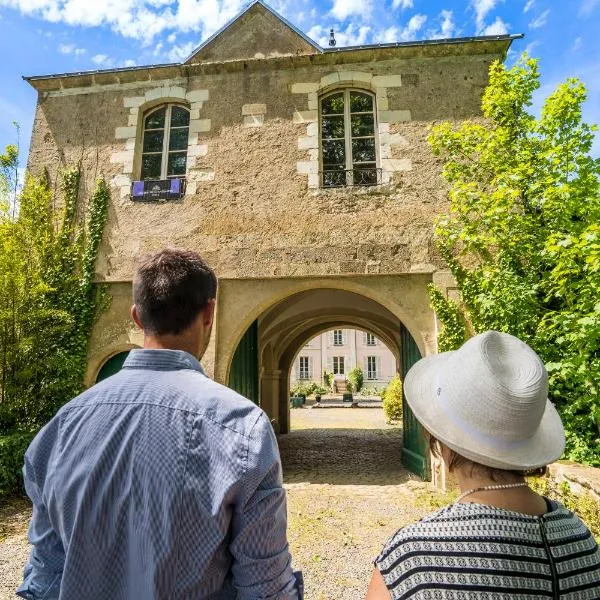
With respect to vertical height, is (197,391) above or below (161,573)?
above

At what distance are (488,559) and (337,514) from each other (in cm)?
463

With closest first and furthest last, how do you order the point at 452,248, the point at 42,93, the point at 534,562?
the point at 534,562 → the point at 452,248 → the point at 42,93

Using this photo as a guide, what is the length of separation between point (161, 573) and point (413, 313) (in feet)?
19.1

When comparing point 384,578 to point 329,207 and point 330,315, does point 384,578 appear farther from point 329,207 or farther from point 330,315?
point 330,315

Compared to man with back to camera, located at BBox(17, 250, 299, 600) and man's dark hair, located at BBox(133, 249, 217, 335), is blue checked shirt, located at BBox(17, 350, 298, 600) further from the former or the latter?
→ man's dark hair, located at BBox(133, 249, 217, 335)

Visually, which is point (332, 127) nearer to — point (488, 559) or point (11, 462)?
point (11, 462)

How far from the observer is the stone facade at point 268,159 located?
6.69 metres

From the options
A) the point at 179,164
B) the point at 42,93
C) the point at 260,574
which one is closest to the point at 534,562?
the point at 260,574

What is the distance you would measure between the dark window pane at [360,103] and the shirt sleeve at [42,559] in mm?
7383

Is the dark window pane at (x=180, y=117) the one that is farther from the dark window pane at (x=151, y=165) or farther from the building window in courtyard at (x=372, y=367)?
the building window in courtyard at (x=372, y=367)

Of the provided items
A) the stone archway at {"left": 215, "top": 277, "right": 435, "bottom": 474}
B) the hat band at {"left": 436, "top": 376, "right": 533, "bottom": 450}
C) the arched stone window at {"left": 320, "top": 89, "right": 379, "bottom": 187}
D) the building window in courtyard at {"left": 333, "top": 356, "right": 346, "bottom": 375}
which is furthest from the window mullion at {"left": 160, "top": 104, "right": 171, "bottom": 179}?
the building window in courtyard at {"left": 333, "top": 356, "right": 346, "bottom": 375}

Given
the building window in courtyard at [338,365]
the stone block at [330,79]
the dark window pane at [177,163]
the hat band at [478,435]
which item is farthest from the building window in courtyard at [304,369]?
the hat band at [478,435]

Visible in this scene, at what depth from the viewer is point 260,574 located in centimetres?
111

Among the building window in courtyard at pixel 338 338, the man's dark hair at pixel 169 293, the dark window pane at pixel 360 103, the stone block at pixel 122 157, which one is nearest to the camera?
the man's dark hair at pixel 169 293
